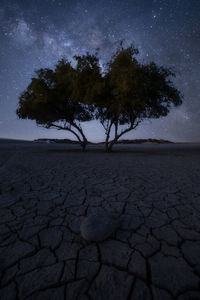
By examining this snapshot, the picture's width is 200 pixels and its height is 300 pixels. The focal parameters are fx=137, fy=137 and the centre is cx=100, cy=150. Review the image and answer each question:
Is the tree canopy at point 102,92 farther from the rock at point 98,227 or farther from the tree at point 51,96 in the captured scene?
the rock at point 98,227

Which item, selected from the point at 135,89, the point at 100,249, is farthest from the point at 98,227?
the point at 135,89

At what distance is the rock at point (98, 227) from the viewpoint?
159 cm

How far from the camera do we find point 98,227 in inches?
65.1

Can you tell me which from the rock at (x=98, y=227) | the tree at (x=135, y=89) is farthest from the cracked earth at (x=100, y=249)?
the tree at (x=135, y=89)

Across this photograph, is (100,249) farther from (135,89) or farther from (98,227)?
(135,89)

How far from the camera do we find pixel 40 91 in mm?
10883

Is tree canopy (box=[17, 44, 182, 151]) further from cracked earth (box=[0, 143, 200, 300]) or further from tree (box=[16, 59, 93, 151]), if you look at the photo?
cracked earth (box=[0, 143, 200, 300])

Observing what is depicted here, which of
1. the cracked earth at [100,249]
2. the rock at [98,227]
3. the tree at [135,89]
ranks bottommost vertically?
the cracked earth at [100,249]

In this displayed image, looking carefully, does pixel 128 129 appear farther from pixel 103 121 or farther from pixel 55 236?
pixel 55 236

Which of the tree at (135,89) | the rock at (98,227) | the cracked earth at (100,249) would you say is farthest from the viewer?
the tree at (135,89)

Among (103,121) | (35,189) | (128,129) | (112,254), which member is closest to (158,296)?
(112,254)

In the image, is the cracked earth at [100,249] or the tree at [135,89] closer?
the cracked earth at [100,249]

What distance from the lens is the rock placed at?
159cm

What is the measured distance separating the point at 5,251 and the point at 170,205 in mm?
2466
